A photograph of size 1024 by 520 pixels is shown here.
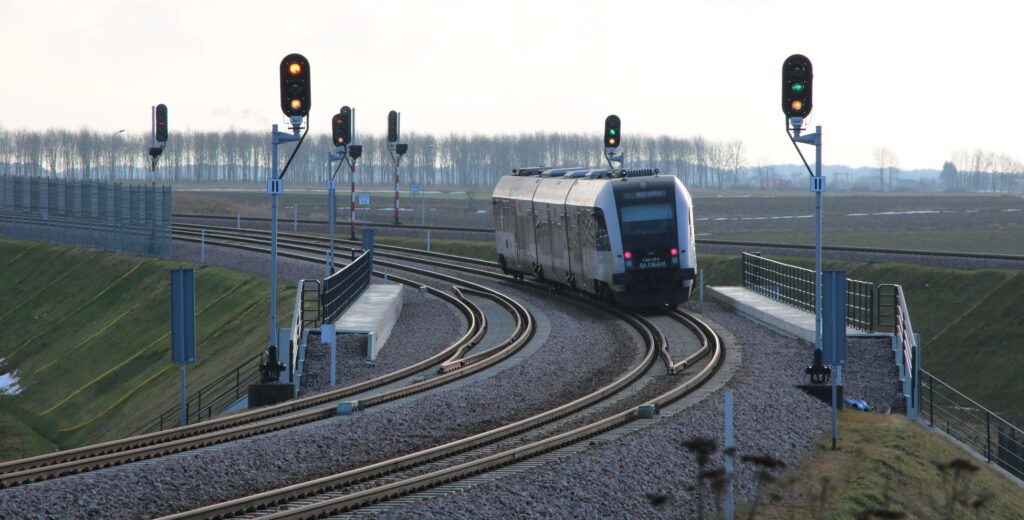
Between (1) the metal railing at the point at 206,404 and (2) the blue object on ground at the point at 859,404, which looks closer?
(2) the blue object on ground at the point at 859,404

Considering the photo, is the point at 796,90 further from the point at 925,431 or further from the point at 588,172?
the point at 588,172

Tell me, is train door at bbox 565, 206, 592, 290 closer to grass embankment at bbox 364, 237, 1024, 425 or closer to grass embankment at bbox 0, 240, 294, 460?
grass embankment at bbox 0, 240, 294, 460

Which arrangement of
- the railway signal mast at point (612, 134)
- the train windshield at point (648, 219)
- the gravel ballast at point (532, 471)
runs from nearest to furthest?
the gravel ballast at point (532, 471), the train windshield at point (648, 219), the railway signal mast at point (612, 134)

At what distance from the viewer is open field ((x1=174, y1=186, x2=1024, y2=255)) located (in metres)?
63.1

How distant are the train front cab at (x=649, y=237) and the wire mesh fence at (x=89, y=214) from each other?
2464 cm

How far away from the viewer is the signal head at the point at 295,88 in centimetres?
1981

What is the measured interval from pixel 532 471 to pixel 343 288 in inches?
563

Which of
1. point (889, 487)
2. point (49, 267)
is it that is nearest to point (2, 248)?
point (49, 267)

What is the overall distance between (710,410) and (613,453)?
342 cm

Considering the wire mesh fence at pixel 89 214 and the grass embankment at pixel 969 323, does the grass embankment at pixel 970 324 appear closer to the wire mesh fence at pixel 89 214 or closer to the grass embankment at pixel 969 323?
the grass embankment at pixel 969 323

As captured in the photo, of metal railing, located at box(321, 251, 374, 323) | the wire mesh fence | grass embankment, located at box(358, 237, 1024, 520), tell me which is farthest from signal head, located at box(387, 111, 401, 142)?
metal railing, located at box(321, 251, 374, 323)

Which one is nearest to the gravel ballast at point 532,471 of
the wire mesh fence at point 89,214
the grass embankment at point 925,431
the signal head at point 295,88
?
the grass embankment at point 925,431

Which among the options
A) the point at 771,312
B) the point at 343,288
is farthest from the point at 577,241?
the point at 343,288

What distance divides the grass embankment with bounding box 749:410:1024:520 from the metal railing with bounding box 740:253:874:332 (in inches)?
304
